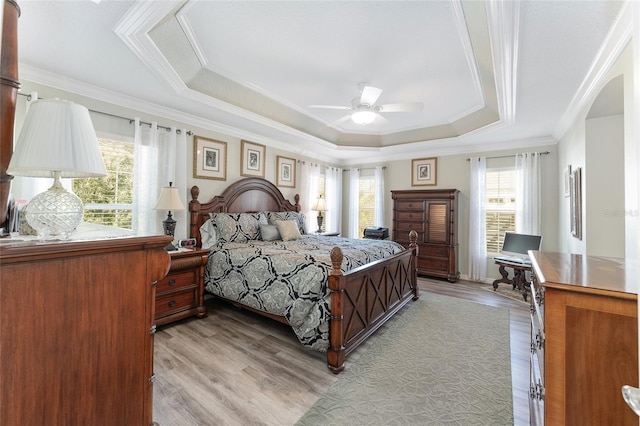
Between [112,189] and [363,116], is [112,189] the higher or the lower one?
the lower one

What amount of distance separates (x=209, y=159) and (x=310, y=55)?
7.25 ft

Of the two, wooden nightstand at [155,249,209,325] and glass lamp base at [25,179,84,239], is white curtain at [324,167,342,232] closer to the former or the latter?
A: wooden nightstand at [155,249,209,325]

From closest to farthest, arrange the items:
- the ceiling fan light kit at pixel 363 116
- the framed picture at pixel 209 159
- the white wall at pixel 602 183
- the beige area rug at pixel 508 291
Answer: the white wall at pixel 602 183 < the ceiling fan light kit at pixel 363 116 < the framed picture at pixel 209 159 < the beige area rug at pixel 508 291

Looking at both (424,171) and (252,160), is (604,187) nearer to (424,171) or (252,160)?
(424,171)

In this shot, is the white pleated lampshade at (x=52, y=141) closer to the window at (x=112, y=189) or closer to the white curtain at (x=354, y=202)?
the window at (x=112, y=189)

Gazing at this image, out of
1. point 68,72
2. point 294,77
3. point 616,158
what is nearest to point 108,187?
point 68,72

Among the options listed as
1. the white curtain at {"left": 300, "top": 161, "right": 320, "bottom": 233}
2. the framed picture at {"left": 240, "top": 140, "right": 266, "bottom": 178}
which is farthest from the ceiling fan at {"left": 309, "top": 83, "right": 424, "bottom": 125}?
the white curtain at {"left": 300, "top": 161, "right": 320, "bottom": 233}

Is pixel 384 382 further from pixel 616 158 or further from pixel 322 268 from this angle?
pixel 616 158

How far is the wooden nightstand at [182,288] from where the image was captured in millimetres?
2955

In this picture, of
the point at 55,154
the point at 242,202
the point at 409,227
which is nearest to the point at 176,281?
the point at 242,202

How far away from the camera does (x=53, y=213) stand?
3.24 feet

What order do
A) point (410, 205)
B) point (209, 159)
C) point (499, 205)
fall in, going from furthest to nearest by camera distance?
point (410, 205)
point (499, 205)
point (209, 159)

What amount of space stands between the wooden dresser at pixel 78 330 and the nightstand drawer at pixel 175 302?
6.92 ft

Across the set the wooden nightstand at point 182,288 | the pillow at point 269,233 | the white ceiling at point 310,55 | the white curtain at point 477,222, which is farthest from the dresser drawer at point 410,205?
the wooden nightstand at point 182,288
